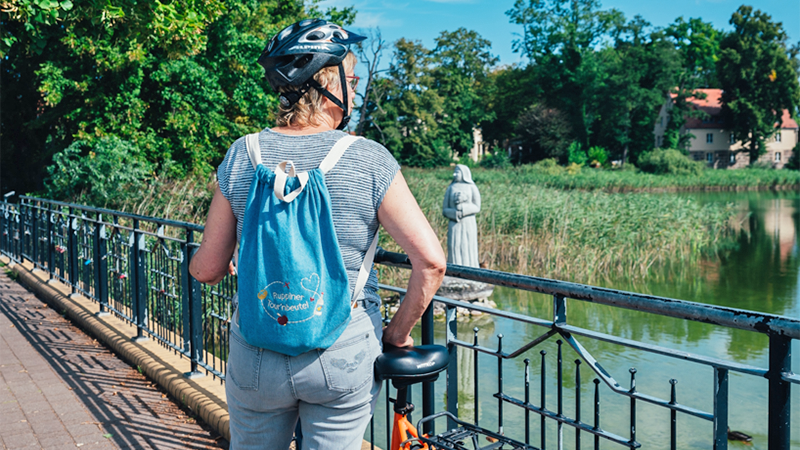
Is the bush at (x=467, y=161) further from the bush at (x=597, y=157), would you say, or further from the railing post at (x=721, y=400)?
the railing post at (x=721, y=400)

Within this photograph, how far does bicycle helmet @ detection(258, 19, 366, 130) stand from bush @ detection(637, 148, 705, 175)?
52272 mm

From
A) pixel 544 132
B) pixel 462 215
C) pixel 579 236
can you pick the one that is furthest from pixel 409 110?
pixel 462 215

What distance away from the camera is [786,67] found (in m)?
61.8

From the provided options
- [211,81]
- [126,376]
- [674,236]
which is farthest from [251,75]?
[126,376]

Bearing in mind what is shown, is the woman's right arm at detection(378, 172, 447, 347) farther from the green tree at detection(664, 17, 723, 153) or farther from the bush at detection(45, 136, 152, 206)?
the green tree at detection(664, 17, 723, 153)

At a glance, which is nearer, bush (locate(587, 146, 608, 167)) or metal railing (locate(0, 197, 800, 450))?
metal railing (locate(0, 197, 800, 450))

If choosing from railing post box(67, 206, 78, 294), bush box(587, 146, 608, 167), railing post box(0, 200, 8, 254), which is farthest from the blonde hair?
bush box(587, 146, 608, 167)

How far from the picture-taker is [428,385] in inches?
103

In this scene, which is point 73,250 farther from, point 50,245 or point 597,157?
point 597,157

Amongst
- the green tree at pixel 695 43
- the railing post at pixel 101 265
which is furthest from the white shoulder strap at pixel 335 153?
the green tree at pixel 695 43

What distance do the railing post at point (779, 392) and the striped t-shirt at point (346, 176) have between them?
99 cm

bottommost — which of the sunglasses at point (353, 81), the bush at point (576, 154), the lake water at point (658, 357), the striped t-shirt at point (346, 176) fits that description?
the lake water at point (658, 357)

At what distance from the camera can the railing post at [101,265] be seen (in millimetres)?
6445

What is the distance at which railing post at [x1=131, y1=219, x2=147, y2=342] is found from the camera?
18.1 feet
